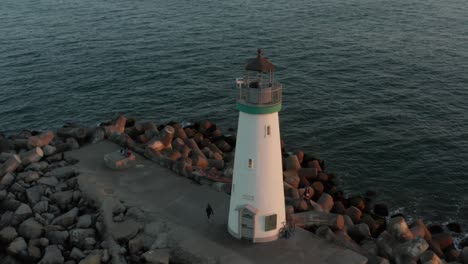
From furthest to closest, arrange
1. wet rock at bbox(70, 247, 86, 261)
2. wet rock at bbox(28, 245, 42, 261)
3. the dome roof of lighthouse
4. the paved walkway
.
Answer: wet rock at bbox(28, 245, 42, 261) → wet rock at bbox(70, 247, 86, 261) → the paved walkway → the dome roof of lighthouse

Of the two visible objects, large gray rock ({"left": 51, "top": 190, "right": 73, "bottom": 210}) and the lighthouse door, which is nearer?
the lighthouse door

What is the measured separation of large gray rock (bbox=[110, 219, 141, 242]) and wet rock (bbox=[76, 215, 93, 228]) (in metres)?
1.43

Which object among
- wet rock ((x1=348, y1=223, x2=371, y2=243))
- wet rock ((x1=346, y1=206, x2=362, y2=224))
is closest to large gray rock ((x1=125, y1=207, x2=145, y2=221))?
wet rock ((x1=348, y1=223, x2=371, y2=243))

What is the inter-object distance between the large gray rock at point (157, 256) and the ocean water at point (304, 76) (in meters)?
15.6

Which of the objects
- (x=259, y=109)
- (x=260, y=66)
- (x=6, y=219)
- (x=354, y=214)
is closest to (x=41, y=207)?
(x=6, y=219)

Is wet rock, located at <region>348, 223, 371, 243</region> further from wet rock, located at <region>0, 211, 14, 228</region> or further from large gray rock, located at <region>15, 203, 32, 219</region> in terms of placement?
wet rock, located at <region>0, 211, 14, 228</region>

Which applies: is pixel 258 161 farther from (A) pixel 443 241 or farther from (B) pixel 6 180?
(B) pixel 6 180

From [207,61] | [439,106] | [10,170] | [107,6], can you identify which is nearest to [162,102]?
[207,61]

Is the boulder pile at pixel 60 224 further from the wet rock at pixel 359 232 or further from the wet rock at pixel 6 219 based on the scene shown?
the wet rock at pixel 359 232

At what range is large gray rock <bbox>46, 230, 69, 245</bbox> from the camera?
22.2 m

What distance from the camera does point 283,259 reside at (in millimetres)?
20234

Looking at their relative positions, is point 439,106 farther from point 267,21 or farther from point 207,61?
point 267,21

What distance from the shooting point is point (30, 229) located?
2261 centimetres

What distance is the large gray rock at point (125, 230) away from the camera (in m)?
21.7
